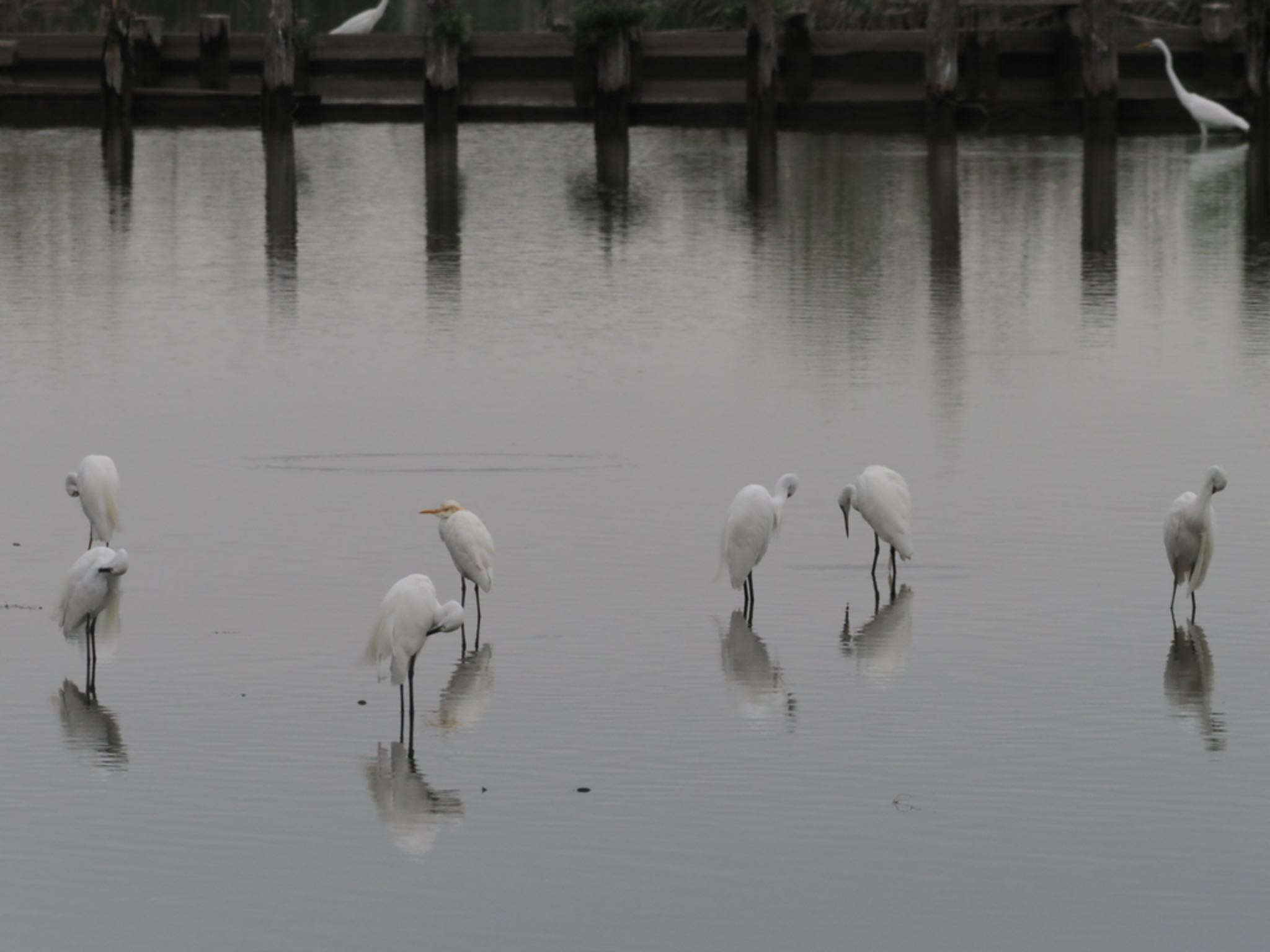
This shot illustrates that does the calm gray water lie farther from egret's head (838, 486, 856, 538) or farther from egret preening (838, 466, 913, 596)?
egret's head (838, 486, 856, 538)

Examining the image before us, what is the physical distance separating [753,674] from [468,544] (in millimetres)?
1414

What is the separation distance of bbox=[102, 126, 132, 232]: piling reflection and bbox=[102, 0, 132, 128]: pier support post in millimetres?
268

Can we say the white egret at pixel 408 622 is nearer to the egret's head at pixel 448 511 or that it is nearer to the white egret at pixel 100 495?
the egret's head at pixel 448 511

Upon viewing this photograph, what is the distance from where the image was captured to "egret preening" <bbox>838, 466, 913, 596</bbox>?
1073 centimetres

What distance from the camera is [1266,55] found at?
37562 millimetres

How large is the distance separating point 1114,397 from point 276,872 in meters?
9.47

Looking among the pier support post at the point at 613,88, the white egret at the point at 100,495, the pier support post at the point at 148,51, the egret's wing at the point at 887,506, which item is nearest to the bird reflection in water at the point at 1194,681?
the egret's wing at the point at 887,506

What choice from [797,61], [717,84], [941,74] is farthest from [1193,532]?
[717,84]

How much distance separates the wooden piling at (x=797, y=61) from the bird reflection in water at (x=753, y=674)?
1182 inches

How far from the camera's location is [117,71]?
3866cm

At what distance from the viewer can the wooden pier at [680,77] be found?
125 feet

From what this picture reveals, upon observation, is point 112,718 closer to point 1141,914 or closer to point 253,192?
point 1141,914

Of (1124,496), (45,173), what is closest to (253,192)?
(45,173)

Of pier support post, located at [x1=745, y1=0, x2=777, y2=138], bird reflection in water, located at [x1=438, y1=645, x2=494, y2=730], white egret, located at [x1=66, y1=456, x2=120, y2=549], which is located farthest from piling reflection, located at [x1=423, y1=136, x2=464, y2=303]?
bird reflection in water, located at [x1=438, y1=645, x2=494, y2=730]
